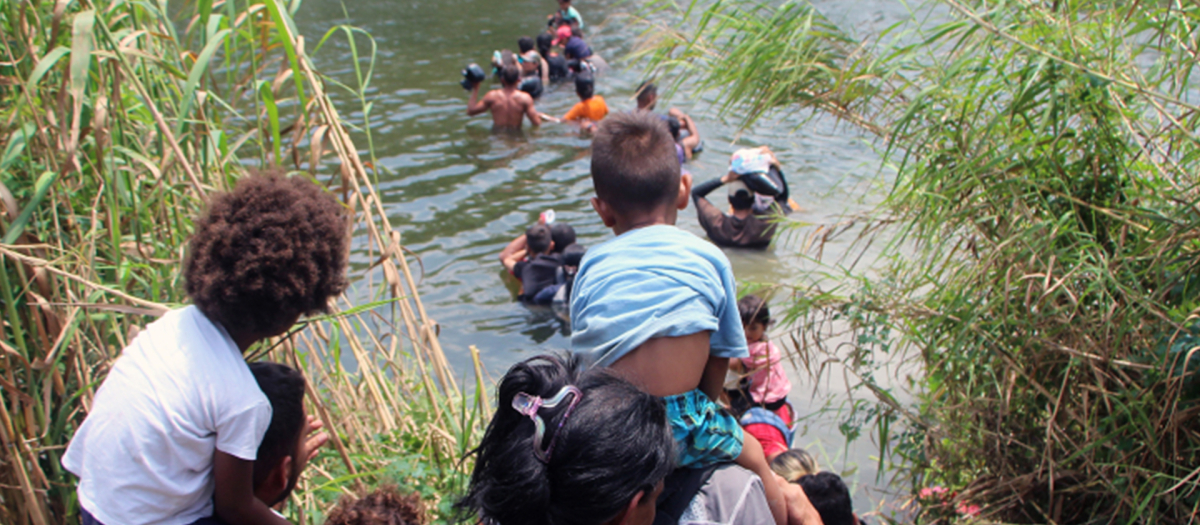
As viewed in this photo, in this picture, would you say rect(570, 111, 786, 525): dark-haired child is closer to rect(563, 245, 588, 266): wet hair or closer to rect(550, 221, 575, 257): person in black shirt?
rect(563, 245, 588, 266): wet hair

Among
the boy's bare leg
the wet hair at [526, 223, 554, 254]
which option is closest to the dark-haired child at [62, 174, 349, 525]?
the boy's bare leg

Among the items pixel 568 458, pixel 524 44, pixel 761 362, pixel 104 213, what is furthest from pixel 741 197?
pixel 524 44

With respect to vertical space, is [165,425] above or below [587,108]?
above

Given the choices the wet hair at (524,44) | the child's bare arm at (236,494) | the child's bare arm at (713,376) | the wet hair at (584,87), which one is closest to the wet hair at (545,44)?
the wet hair at (524,44)

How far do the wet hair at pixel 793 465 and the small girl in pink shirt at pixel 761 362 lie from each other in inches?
19.2

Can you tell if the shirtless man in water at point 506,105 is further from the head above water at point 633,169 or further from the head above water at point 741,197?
the head above water at point 633,169

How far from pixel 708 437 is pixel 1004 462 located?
5.85ft

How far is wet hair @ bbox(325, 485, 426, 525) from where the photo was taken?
2098 millimetres

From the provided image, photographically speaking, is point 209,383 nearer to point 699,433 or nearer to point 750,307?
point 699,433

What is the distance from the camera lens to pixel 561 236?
6762 millimetres

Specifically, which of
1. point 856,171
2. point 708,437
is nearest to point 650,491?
point 708,437

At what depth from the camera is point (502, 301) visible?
22.8 feet

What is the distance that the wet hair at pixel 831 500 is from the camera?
9.49 feet

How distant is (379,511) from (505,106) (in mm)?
9234
